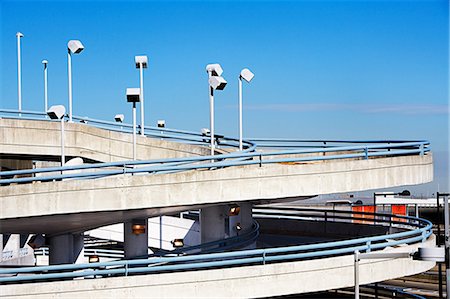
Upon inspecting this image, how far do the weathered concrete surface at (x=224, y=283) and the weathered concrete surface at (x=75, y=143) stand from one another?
7.43 meters

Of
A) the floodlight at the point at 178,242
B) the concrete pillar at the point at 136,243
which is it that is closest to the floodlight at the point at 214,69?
the concrete pillar at the point at 136,243

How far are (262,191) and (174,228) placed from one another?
614 inches

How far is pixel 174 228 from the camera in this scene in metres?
33.3

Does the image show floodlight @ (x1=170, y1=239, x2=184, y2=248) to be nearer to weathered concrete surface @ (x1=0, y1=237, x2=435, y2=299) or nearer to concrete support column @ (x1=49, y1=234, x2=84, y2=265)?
concrete support column @ (x1=49, y1=234, x2=84, y2=265)

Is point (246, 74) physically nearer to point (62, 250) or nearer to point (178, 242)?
point (62, 250)

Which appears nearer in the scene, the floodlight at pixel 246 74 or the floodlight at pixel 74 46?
the floodlight at pixel 246 74

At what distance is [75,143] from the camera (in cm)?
2378

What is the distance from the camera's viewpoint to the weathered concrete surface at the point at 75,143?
23328 millimetres

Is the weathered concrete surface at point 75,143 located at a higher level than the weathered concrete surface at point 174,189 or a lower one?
higher

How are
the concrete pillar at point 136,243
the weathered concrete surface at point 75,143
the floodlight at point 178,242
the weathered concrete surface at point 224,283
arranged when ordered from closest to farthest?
the weathered concrete surface at point 224,283 < the concrete pillar at point 136,243 < the weathered concrete surface at point 75,143 < the floodlight at point 178,242

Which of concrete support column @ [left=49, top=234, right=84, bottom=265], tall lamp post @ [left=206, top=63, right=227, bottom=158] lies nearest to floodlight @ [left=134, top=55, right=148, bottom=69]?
tall lamp post @ [left=206, top=63, right=227, bottom=158]

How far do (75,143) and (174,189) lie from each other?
7.05 meters

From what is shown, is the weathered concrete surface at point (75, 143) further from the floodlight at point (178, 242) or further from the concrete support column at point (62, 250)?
the floodlight at point (178, 242)

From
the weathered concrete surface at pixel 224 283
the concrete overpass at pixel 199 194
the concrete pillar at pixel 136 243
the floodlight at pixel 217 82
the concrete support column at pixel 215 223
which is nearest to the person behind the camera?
the weathered concrete surface at pixel 224 283
